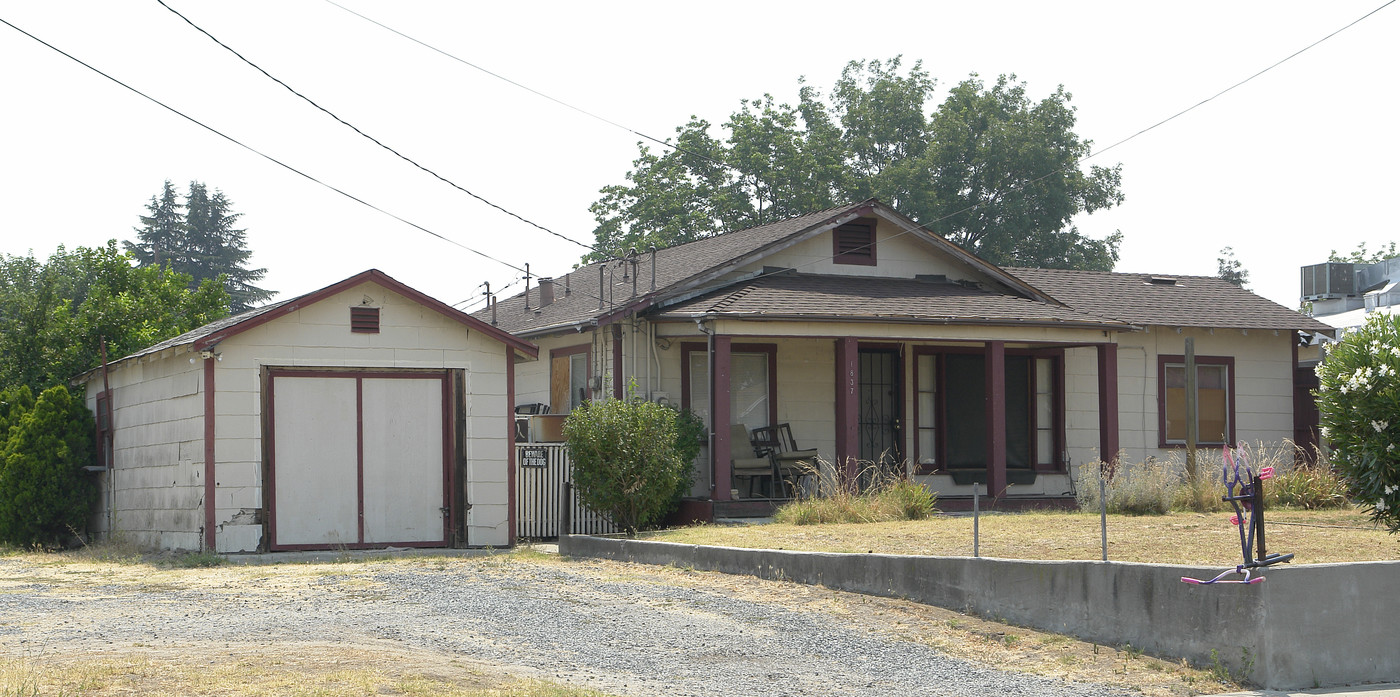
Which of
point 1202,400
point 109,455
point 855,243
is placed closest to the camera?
point 109,455

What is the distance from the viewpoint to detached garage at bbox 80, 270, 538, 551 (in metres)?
15.4

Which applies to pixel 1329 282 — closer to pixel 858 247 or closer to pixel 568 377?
pixel 858 247

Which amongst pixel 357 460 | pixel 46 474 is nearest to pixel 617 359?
pixel 357 460

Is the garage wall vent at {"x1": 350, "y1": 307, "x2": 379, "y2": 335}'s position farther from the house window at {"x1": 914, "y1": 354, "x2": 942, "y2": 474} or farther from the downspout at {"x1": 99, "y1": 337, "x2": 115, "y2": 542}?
the house window at {"x1": 914, "y1": 354, "x2": 942, "y2": 474}

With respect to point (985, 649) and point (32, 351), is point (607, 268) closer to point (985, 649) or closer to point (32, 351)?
point (32, 351)

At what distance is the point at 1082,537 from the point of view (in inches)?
521

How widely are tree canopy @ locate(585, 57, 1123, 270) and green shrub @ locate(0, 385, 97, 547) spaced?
24397 mm

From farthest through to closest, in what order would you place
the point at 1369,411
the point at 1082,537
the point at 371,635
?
the point at 1082,537
the point at 1369,411
the point at 371,635

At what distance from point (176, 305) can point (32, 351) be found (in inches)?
110

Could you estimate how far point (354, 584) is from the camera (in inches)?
490

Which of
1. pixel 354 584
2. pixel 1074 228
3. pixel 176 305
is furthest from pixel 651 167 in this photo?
pixel 354 584

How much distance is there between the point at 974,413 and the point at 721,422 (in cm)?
537

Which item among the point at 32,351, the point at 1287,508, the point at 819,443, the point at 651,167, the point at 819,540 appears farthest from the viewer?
the point at 651,167

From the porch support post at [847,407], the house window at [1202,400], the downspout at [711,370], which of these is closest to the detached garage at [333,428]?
the downspout at [711,370]
